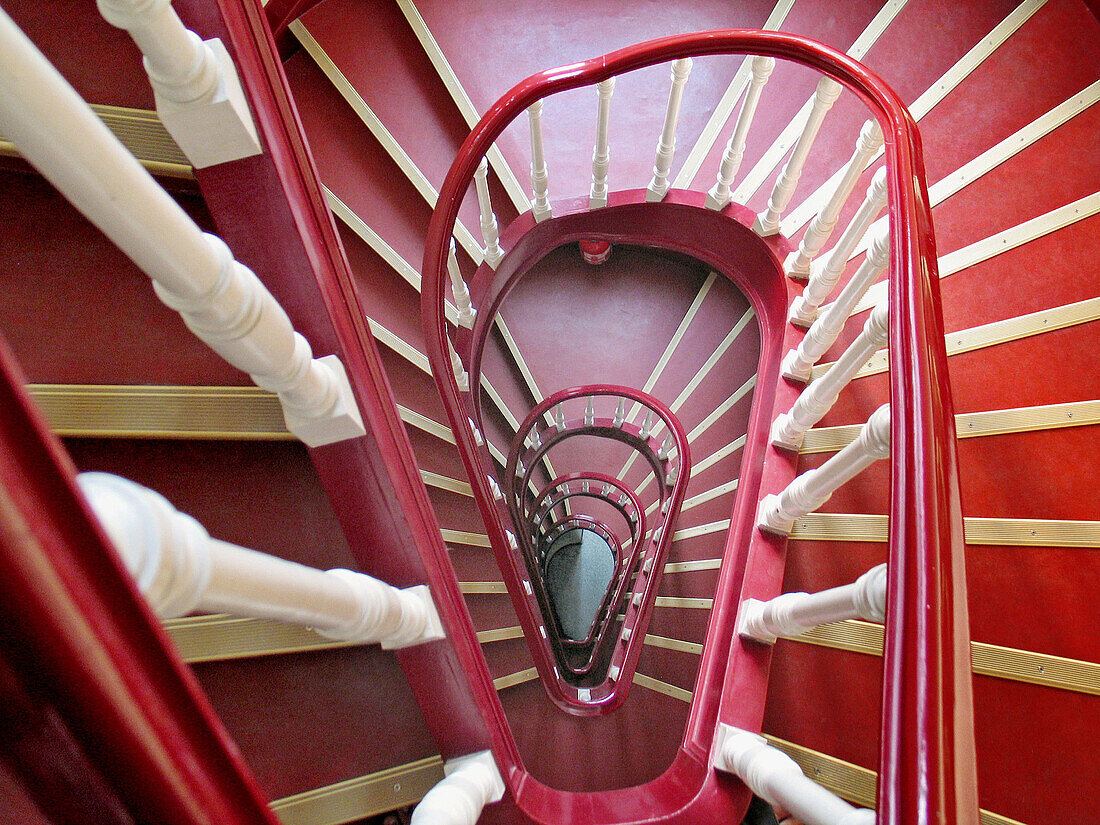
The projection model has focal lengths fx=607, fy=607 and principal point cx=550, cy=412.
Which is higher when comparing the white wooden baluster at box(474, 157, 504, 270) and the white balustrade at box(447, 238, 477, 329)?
the white wooden baluster at box(474, 157, 504, 270)

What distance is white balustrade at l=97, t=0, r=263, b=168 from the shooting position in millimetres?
625

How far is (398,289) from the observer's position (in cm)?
253

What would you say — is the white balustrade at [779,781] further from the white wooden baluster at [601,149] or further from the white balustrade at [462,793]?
the white wooden baluster at [601,149]

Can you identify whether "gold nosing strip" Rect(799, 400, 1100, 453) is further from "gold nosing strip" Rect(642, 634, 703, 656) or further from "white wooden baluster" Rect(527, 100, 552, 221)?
"gold nosing strip" Rect(642, 634, 703, 656)

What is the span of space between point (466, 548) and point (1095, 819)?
8.92 ft

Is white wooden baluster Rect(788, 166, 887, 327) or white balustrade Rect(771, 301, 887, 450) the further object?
white wooden baluster Rect(788, 166, 887, 327)

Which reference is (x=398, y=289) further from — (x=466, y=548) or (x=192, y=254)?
(x=192, y=254)

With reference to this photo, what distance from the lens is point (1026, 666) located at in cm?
129

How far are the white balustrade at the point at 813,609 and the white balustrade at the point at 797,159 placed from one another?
47.7 inches

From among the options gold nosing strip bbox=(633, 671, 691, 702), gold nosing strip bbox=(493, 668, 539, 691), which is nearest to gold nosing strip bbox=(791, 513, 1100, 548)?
gold nosing strip bbox=(493, 668, 539, 691)

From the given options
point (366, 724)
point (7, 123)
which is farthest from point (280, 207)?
point (366, 724)

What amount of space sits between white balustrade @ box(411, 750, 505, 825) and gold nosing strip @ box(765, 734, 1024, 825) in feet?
2.78

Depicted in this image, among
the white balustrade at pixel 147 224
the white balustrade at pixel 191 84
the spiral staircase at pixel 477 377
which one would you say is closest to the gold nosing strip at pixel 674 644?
the spiral staircase at pixel 477 377

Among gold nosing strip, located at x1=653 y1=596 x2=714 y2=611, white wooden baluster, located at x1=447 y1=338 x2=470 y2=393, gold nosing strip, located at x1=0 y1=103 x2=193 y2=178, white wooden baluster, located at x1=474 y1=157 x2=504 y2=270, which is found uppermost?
gold nosing strip, located at x1=0 y1=103 x2=193 y2=178
